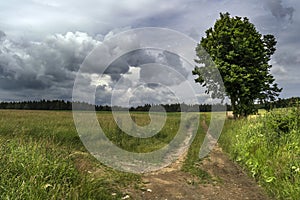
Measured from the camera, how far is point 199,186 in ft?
29.2

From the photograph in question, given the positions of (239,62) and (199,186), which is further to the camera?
(239,62)

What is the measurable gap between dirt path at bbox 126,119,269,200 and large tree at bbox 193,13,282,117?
67.1ft

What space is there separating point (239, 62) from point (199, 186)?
2491 centimetres

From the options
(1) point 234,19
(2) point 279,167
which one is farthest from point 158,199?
(1) point 234,19

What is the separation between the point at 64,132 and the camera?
50.6 feet

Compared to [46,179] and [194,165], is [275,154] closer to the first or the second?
[194,165]

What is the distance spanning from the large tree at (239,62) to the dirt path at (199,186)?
20.5 m

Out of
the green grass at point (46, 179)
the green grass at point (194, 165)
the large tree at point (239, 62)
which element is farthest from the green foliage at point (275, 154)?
the large tree at point (239, 62)

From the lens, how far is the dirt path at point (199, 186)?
7.97 meters

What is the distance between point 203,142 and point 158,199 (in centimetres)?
972

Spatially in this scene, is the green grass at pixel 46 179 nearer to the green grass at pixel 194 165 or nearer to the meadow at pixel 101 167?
the meadow at pixel 101 167

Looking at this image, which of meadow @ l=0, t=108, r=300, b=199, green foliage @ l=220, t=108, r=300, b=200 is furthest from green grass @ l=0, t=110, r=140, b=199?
green foliage @ l=220, t=108, r=300, b=200

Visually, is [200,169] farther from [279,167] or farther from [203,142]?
[203,142]

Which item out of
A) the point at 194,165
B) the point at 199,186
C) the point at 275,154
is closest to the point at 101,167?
the point at 199,186
